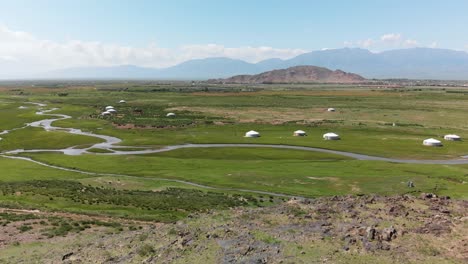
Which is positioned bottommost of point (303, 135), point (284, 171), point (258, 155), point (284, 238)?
point (258, 155)

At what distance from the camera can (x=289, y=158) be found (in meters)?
73.5

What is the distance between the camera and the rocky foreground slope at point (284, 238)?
22906mm

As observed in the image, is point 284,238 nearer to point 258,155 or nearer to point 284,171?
point 284,171

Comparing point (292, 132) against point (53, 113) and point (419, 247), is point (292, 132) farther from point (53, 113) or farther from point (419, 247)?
point (53, 113)

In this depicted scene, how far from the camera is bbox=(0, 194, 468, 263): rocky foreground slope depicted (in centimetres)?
2291

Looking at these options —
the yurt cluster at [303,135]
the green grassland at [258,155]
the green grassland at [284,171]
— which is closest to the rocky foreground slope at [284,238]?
the green grassland at [258,155]

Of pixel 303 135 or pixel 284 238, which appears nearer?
pixel 284 238

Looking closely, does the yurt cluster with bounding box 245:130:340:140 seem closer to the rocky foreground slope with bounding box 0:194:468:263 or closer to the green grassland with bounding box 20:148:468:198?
the green grassland with bounding box 20:148:468:198

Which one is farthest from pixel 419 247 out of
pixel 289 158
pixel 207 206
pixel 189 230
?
pixel 289 158

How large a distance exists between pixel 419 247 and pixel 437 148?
67.9 m

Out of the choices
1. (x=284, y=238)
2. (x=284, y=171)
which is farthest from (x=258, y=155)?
(x=284, y=238)

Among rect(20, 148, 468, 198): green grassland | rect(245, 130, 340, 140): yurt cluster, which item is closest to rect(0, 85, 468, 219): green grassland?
rect(20, 148, 468, 198): green grassland

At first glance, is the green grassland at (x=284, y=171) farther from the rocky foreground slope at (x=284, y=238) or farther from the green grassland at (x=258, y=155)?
the rocky foreground slope at (x=284, y=238)

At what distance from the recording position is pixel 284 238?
2622cm
